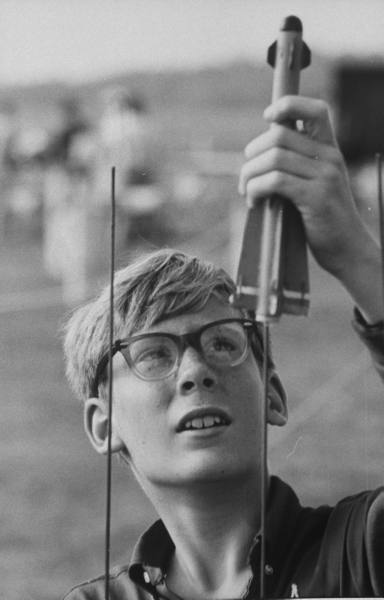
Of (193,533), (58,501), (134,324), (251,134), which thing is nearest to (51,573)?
(58,501)

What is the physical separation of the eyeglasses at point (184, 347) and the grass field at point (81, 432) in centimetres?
9

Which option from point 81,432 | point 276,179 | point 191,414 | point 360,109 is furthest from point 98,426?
point 360,109

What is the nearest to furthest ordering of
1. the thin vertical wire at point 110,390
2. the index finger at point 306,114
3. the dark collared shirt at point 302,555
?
1. the index finger at point 306,114
2. the dark collared shirt at point 302,555
3. the thin vertical wire at point 110,390

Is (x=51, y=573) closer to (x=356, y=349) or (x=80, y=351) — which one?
(x=80, y=351)

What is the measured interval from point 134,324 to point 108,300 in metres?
0.06

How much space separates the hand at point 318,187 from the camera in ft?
5.74

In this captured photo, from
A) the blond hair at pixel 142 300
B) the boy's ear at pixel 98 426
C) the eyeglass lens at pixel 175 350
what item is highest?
the blond hair at pixel 142 300

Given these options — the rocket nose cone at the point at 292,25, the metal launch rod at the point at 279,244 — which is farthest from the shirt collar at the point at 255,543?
the rocket nose cone at the point at 292,25

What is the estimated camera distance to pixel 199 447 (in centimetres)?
196

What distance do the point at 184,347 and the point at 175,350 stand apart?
0.04 feet

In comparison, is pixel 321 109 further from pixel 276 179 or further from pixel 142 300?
pixel 142 300

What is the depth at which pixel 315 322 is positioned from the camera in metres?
2.17

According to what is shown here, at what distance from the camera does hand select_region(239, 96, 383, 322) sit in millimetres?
1749

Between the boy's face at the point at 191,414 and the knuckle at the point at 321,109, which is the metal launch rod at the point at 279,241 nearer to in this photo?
the knuckle at the point at 321,109
